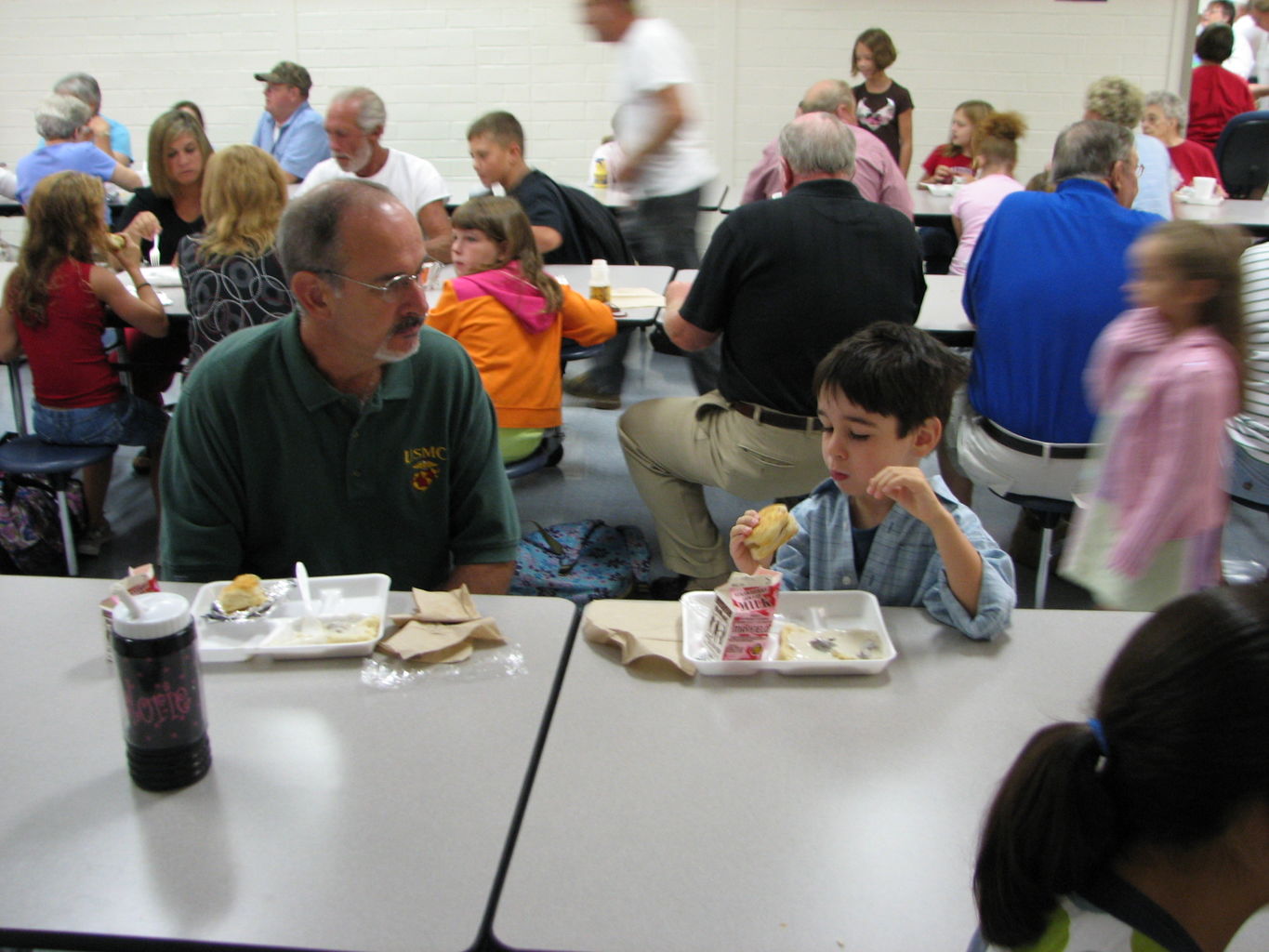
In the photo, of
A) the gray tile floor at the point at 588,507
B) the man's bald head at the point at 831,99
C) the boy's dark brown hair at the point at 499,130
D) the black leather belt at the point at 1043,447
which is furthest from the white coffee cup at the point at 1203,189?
the boy's dark brown hair at the point at 499,130

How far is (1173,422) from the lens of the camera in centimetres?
222

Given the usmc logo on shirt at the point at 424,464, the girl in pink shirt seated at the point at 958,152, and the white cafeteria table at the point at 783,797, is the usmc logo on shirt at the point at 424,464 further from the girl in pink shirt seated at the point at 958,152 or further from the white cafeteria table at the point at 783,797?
the girl in pink shirt seated at the point at 958,152

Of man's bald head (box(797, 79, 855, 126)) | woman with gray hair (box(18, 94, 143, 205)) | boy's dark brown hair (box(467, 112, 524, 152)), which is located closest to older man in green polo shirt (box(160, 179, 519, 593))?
boy's dark brown hair (box(467, 112, 524, 152))

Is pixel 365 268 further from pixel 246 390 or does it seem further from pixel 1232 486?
pixel 1232 486

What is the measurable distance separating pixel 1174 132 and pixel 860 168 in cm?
221

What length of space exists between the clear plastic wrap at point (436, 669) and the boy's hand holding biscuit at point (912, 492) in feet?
1.98

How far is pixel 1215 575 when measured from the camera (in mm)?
2436

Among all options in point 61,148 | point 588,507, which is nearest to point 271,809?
point 588,507

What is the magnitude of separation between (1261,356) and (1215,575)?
0.82 meters

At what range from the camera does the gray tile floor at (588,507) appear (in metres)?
3.62

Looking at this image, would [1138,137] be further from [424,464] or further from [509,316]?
[424,464]

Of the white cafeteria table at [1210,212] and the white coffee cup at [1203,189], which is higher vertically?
the white coffee cup at [1203,189]

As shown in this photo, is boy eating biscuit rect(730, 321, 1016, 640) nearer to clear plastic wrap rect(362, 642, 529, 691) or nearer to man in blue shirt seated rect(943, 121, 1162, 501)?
clear plastic wrap rect(362, 642, 529, 691)

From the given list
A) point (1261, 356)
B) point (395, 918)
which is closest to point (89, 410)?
point (395, 918)
